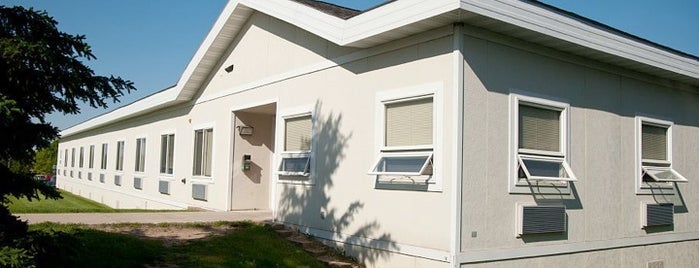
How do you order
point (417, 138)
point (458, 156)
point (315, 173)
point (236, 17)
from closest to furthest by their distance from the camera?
point (458, 156), point (417, 138), point (315, 173), point (236, 17)

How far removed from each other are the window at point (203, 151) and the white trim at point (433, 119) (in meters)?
7.12

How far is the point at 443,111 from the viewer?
24.7ft

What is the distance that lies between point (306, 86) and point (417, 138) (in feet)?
10.5

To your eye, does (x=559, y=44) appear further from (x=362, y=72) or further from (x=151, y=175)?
(x=151, y=175)

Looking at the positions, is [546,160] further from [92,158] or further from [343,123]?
[92,158]

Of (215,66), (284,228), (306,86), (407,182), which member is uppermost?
(215,66)

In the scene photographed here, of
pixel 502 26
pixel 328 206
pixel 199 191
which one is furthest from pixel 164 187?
pixel 502 26

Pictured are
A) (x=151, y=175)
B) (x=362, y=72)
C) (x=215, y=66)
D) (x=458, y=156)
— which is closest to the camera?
(x=458, y=156)

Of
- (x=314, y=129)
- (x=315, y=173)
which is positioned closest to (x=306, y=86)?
(x=314, y=129)

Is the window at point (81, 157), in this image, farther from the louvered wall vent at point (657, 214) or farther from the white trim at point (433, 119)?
the louvered wall vent at point (657, 214)

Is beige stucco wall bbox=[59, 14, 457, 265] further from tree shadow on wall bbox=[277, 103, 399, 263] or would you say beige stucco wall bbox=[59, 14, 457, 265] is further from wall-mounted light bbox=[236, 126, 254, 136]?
wall-mounted light bbox=[236, 126, 254, 136]

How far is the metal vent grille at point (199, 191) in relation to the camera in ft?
47.7

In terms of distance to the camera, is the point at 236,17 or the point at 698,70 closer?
the point at 698,70

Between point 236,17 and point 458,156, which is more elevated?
point 236,17
